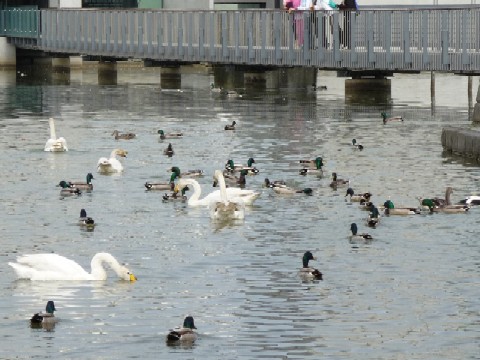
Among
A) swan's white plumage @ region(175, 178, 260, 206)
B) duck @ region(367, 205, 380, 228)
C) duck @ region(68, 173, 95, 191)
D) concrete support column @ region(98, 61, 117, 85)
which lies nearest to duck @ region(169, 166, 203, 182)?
duck @ region(68, 173, 95, 191)

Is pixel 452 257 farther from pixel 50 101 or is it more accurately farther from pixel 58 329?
pixel 50 101

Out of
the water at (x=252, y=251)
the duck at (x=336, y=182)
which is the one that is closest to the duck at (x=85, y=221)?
the water at (x=252, y=251)

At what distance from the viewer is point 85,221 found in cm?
3136

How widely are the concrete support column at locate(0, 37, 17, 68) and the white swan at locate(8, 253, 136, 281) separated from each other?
249ft

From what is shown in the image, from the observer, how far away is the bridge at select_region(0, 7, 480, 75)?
199 ft

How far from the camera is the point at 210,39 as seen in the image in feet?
252

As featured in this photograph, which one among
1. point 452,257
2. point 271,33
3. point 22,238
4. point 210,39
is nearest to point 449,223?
point 452,257

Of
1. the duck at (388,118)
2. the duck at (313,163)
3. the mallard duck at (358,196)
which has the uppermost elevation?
the duck at (388,118)

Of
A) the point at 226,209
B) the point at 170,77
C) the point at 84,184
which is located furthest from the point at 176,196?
the point at 170,77

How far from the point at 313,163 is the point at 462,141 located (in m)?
4.50

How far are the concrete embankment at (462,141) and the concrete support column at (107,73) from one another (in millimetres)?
43348

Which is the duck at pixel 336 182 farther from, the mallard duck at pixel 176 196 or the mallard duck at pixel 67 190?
the mallard duck at pixel 67 190

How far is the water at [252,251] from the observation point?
69.6 feet

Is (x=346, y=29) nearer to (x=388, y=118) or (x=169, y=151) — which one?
(x=388, y=118)
